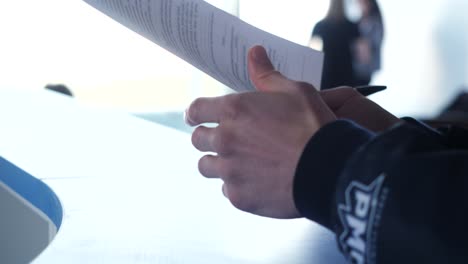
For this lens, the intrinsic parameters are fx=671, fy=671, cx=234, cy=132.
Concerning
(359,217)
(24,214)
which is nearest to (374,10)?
(24,214)

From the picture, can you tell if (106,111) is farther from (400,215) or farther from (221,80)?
(400,215)

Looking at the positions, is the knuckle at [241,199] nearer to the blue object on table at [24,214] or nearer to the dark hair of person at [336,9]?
the blue object on table at [24,214]

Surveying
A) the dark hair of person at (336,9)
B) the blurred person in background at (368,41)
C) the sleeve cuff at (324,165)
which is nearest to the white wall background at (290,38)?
the blurred person in background at (368,41)

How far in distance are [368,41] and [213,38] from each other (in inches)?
112

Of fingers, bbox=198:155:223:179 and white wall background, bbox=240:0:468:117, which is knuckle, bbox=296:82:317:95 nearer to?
fingers, bbox=198:155:223:179

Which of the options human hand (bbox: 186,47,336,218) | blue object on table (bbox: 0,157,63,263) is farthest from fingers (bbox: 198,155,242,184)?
blue object on table (bbox: 0,157,63,263)

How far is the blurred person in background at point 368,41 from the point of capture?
3.16 meters

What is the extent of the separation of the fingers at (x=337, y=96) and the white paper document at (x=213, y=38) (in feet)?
0.05

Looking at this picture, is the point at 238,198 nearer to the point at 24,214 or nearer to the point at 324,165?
the point at 324,165

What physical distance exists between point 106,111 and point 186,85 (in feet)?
13.1

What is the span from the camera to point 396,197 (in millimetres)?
362

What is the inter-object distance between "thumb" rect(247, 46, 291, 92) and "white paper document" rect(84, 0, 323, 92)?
0.03 metres

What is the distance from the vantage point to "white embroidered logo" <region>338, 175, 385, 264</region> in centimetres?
37

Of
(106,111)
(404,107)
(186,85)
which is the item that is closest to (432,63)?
(404,107)
